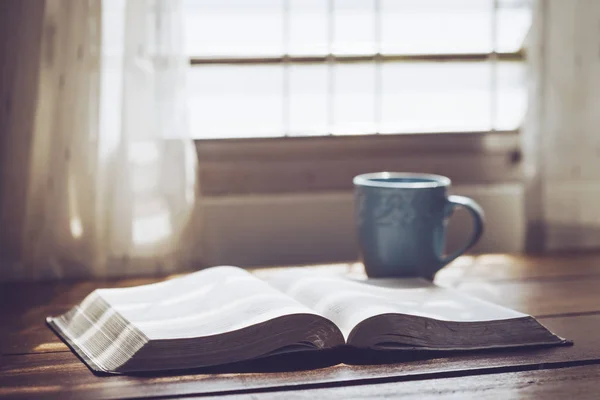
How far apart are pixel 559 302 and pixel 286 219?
541 mm

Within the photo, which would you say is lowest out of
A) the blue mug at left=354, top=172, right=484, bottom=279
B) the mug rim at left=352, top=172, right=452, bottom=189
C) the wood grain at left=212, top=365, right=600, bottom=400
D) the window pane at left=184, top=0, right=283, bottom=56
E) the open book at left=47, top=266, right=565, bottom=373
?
the wood grain at left=212, top=365, right=600, bottom=400

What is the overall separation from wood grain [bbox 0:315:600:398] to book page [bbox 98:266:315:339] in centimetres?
5

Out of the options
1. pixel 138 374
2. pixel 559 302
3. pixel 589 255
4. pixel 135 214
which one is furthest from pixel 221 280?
pixel 589 255

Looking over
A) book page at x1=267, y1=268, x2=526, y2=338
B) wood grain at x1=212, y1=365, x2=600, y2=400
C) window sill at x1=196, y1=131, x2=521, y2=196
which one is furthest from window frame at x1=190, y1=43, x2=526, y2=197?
wood grain at x1=212, y1=365, x2=600, y2=400

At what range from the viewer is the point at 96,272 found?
130 cm

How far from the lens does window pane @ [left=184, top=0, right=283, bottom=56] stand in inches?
59.4

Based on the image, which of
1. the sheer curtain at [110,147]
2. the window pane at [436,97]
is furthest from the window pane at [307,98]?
the sheer curtain at [110,147]

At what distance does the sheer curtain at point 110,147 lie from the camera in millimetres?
1264

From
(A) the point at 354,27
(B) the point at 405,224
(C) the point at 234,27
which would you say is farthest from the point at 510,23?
(B) the point at 405,224

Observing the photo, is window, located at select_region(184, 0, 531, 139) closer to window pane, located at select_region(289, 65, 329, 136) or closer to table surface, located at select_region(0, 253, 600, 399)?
window pane, located at select_region(289, 65, 329, 136)

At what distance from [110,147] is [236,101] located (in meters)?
0.31

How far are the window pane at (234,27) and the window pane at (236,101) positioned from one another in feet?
0.11

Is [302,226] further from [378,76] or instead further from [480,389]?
[480,389]

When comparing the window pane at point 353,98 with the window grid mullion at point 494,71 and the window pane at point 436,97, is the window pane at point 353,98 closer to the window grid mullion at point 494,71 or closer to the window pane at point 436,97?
the window pane at point 436,97
